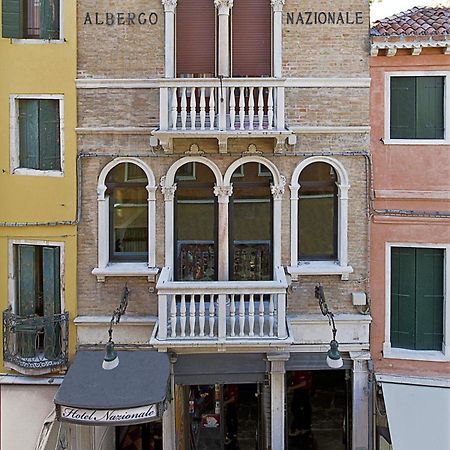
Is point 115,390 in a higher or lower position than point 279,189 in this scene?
lower

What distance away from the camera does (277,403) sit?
10.4 m

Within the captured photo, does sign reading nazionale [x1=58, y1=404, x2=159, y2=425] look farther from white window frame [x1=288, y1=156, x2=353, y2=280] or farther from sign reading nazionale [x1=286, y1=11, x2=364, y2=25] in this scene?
sign reading nazionale [x1=286, y1=11, x2=364, y2=25]

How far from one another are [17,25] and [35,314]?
494 cm

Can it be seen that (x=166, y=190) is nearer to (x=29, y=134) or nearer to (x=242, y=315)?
(x=242, y=315)

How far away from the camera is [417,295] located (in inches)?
412

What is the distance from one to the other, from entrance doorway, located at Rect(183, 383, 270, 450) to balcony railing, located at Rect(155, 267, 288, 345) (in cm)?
233

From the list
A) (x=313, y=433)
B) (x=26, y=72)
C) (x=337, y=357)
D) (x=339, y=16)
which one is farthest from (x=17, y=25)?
(x=313, y=433)

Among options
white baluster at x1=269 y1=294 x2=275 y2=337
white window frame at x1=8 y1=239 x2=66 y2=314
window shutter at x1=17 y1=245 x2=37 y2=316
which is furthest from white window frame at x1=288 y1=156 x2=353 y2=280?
window shutter at x1=17 y1=245 x2=37 y2=316

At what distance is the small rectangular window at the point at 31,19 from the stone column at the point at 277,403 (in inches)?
265

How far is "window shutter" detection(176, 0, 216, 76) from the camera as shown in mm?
10398

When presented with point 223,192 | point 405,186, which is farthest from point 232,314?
point 405,186

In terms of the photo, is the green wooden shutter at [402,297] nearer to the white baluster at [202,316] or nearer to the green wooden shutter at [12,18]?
the white baluster at [202,316]

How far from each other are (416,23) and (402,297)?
4.64 metres

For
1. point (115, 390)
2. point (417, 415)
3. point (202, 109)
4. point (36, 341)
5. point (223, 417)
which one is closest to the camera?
point (115, 390)
